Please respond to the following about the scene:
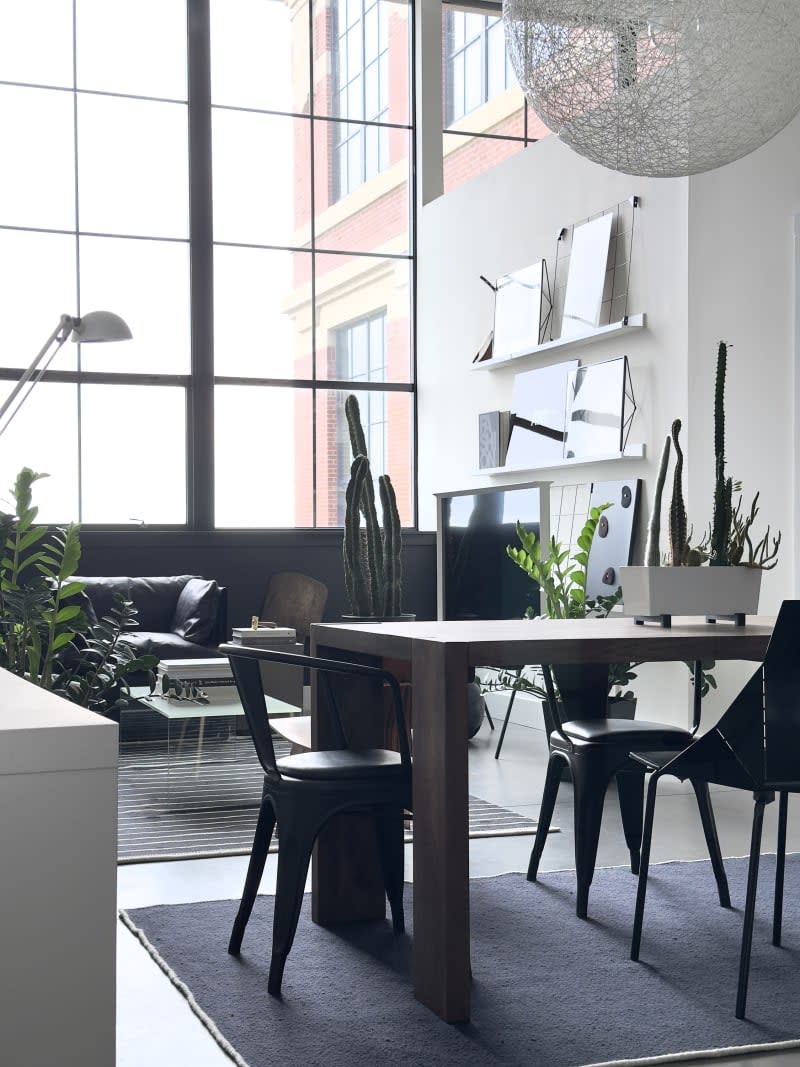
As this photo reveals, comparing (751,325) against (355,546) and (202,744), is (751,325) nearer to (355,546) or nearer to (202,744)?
(355,546)

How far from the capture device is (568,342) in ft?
21.6

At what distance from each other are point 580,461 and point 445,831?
4.36 meters

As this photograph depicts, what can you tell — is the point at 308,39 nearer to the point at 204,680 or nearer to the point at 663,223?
the point at 663,223

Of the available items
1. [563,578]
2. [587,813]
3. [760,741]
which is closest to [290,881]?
[587,813]

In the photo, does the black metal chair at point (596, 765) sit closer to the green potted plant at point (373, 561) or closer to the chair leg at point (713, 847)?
the chair leg at point (713, 847)

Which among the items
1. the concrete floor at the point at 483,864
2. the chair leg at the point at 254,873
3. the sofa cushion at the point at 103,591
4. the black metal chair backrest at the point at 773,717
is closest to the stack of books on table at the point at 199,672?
the concrete floor at the point at 483,864

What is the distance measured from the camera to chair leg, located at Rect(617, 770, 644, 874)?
3.40m

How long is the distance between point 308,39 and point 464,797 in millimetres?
7896

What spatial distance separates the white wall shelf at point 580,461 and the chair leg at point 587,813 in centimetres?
320

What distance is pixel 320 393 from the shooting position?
900 centimetres

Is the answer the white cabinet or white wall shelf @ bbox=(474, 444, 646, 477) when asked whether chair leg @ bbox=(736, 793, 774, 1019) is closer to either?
the white cabinet

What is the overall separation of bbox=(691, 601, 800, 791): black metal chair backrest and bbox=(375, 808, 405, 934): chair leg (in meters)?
0.83

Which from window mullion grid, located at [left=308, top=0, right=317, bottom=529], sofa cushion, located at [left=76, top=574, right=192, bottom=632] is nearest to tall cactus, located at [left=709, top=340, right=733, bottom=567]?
sofa cushion, located at [left=76, top=574, right=192, bottom=632]

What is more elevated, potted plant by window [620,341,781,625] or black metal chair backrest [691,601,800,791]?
potted plant by window [620,341,781,625]
